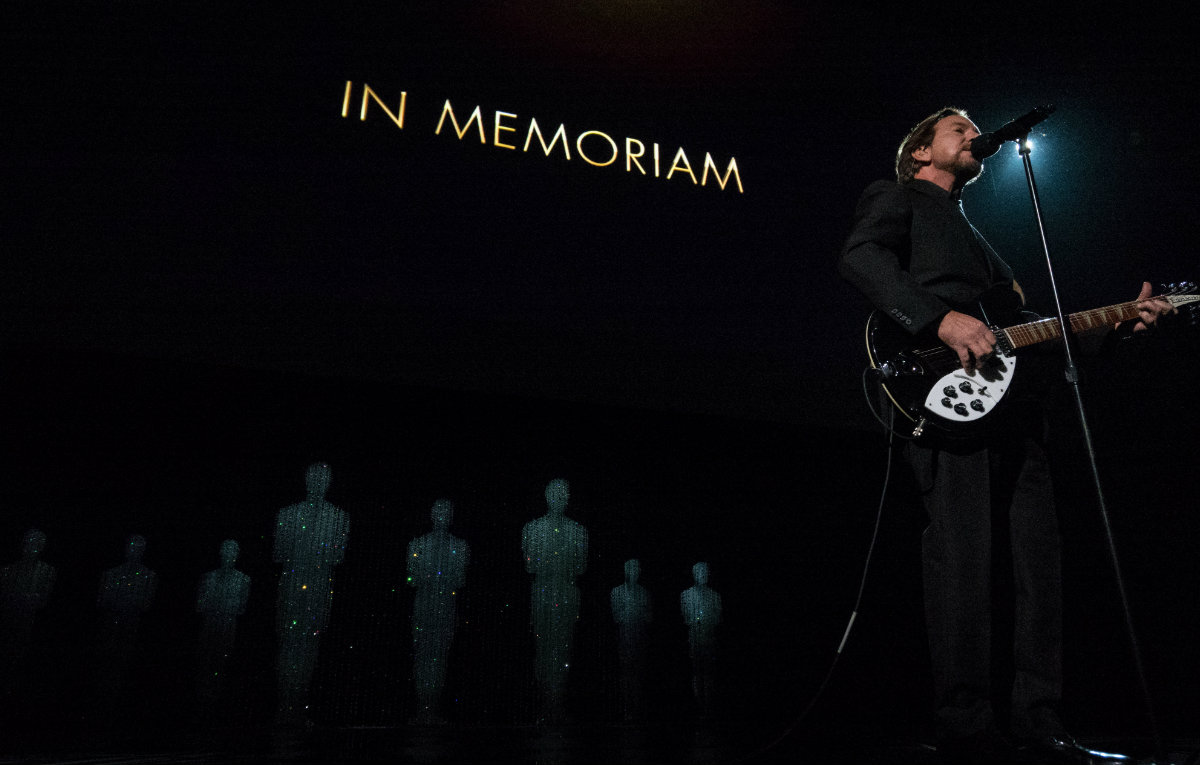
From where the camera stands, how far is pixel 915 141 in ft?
6.51

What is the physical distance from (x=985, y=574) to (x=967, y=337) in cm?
49

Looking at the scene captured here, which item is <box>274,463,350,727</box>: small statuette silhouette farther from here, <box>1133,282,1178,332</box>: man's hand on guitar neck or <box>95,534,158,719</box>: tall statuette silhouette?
<box>1133,282,1178,332</box>: man's hand on guitar neck

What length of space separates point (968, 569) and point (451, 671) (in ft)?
9.27

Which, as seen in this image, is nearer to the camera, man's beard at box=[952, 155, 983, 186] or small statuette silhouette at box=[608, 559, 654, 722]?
man's beard at box=[952, 155, 983, 186]

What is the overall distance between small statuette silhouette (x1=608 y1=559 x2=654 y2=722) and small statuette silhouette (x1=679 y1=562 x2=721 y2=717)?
21 cm

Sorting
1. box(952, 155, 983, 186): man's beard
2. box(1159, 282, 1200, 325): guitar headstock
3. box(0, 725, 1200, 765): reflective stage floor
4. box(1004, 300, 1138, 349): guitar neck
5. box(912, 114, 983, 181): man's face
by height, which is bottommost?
box(0, 725, 1200, 765): reflective stage floor

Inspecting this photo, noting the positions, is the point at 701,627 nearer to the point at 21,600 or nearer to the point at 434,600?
the point at 434,600

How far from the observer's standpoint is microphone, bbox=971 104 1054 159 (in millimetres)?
1531

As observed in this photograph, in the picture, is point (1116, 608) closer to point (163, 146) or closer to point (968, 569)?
point (968, 569)

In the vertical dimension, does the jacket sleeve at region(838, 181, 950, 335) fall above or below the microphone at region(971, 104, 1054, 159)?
below

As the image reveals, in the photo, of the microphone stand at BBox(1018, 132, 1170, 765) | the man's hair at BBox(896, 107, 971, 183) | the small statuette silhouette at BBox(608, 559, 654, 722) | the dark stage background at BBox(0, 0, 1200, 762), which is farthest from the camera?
the small statuette silhouette at BBox(608, 559, 654, 722)

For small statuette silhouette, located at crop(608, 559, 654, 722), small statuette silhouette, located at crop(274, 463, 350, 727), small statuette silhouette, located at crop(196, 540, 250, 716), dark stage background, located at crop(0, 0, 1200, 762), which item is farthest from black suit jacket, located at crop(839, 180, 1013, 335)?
small statuette silhouette, located at crop(196, 540, 250, 716)

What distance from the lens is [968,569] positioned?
1.52 m

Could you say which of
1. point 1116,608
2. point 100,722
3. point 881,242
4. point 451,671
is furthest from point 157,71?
point 1116,608
